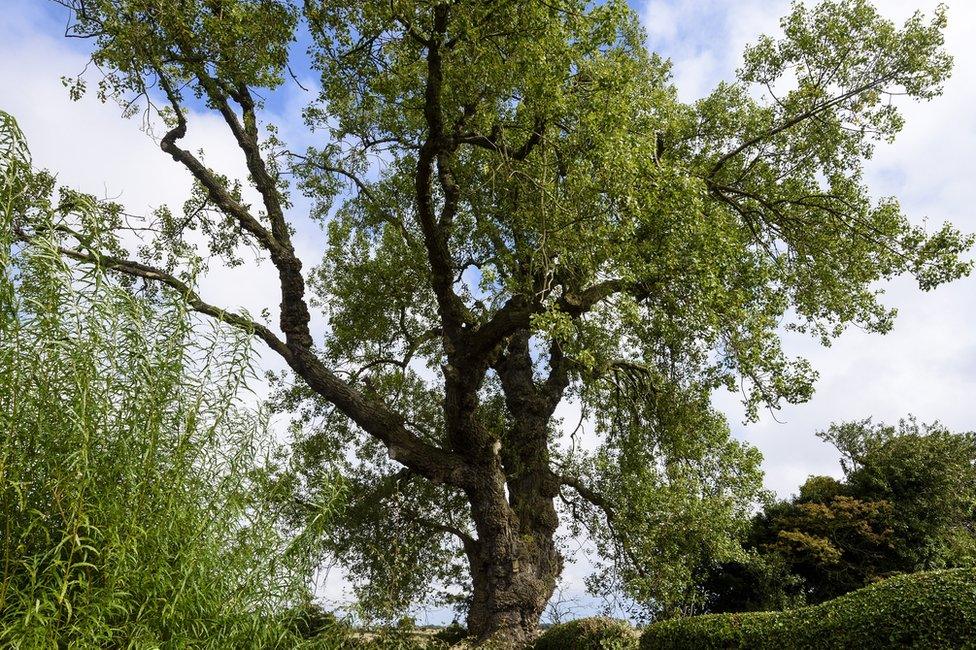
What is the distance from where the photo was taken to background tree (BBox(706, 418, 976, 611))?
1744 centimetres

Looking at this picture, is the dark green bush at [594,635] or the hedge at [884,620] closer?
the hedge at [884,620]

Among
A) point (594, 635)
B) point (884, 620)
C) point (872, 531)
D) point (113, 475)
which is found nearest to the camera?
point (113, 475)

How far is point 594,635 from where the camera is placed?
31.7 feet

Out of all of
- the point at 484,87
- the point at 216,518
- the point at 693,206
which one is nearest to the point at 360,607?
the point at 216,518

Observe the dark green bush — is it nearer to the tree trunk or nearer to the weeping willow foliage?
the tree trunk

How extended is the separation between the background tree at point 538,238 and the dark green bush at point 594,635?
3.18 ft

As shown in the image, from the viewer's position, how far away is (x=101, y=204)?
37.1 feet

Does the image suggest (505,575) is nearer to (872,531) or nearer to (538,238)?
(538,238)

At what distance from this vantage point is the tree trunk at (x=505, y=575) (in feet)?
35.9

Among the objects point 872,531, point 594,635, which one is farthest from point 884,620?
point 872,531

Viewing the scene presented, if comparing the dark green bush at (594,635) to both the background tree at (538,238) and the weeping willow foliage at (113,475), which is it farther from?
the weeping willow foliage at (113,475)

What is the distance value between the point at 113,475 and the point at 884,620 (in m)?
6.13

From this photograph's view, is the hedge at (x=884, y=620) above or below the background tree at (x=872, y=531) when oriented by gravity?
below

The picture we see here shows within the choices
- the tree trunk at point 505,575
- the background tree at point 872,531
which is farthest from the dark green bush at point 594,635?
the background tree at point 872,531
